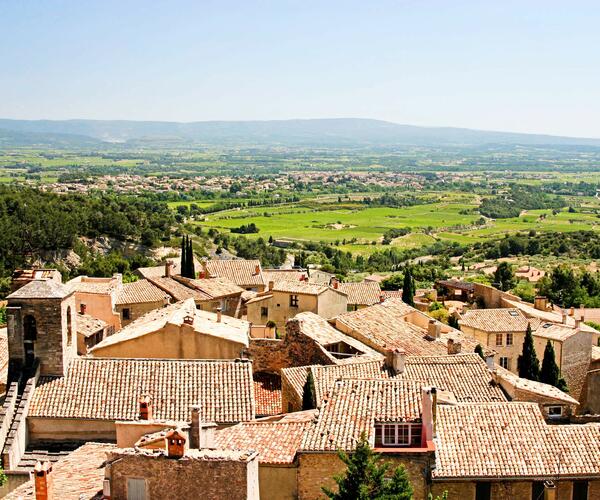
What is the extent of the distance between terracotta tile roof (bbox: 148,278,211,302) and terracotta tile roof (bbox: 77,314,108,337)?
8.88 meters

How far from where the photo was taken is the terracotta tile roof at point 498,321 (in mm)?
38375

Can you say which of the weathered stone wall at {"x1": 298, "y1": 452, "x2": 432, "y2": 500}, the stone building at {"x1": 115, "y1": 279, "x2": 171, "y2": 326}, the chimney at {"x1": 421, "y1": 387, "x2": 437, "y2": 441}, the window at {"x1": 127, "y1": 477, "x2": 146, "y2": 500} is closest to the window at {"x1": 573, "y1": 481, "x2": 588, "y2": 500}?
the chimney at {"x1": 421, "y1": 387, "x2": 437, "y2": 441}

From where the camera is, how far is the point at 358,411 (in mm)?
16922

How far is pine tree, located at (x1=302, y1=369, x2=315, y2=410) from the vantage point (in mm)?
20922

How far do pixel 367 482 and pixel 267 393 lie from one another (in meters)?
10.8

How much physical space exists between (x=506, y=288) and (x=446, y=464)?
2069 inches

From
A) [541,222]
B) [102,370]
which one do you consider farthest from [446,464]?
[541,222]

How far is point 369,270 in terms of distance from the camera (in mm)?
92062

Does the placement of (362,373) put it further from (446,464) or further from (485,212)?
(485,212)

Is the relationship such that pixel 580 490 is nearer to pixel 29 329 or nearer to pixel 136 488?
pixel 136 488

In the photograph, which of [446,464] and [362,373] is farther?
[362,373]

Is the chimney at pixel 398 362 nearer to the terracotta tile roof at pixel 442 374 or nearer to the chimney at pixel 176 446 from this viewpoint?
the terracotta tile roof at pixel 442 374

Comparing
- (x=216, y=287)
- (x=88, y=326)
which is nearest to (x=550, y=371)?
(x=88, y=326)

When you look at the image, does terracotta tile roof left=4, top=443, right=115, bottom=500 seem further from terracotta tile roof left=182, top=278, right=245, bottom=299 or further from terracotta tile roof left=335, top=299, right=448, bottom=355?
terracotta tile roof left=182, top=278, right=245, bottom=299
